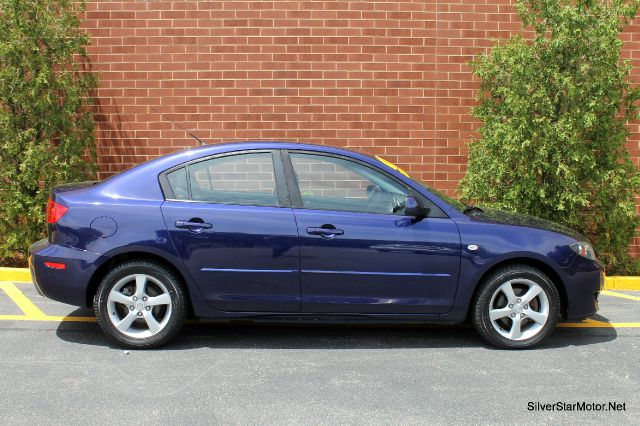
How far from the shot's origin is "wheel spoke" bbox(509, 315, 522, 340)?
5.65 metres

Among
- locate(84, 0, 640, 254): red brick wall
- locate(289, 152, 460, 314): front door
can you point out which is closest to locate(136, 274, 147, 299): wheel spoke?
locate(289, 152, 460, 314): front door

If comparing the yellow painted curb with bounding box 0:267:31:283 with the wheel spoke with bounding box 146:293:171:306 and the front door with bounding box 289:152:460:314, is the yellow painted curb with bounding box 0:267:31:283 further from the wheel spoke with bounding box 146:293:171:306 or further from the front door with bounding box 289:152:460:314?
the front door with bounding box 289:152:460:314

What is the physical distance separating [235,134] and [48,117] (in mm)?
2227

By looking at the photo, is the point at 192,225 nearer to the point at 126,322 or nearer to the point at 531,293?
the point at 126,322

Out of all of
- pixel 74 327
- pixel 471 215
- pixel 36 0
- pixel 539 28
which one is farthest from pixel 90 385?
pixel 539 28

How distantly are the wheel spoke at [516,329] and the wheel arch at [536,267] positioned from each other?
1.11ft

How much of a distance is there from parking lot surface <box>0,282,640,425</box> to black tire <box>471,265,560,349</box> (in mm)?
130

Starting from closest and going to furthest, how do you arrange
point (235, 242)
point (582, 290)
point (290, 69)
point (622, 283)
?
point (235, 242) < point (582, 290) < point (622, 283) < point (290, 69)

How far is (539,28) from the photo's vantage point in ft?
27.5

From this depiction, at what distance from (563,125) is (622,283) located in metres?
1.91

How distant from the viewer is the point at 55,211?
5.65 metres

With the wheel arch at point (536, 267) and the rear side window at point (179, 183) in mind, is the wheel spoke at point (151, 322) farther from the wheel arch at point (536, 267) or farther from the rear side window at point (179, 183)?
the wheel arch at point (536, 267)

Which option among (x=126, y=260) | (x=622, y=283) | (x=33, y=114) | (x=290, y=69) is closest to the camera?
(x=126, y=260)

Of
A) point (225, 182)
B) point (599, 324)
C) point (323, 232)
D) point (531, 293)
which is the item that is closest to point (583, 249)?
point (531, 293)
